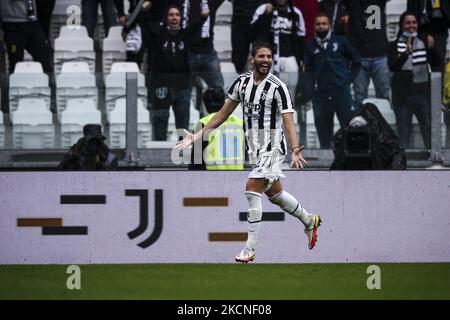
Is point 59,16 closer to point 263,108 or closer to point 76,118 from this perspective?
point 76,118

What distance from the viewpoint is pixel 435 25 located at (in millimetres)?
14562

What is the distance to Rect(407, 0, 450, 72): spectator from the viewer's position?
14211 mm

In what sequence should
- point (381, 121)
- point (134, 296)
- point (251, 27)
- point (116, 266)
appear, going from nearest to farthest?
point (134, 296), point (116, 266), point (381, 121), point (251, 27)

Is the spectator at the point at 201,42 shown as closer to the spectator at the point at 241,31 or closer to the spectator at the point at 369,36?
the spectator at the point at 241,31

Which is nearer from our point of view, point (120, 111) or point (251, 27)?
point (120, 111)

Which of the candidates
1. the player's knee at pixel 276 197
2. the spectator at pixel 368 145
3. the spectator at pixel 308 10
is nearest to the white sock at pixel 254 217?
the player's knee at pixel 276 197

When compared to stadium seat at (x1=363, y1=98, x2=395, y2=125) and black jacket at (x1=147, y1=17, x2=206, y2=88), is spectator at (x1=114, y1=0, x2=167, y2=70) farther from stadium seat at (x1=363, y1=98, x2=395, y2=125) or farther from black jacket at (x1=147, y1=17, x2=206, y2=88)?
stadium seat at (x1=363, y1=98, x2=395, y2=125)

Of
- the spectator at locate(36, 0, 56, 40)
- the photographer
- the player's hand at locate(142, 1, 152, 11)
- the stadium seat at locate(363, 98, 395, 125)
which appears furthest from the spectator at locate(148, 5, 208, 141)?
the stadium seat at locate(363, 98, 395, 125)

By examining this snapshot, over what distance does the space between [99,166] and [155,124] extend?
0.84m

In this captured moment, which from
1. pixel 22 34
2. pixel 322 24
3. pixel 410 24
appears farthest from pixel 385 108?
pixel 22 34

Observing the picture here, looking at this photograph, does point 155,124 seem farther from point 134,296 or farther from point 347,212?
point 134,296

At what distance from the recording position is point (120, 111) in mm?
12398

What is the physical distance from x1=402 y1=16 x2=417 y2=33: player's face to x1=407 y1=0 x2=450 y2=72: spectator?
0.14 m

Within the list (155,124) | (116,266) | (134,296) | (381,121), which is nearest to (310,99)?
(381,121)
